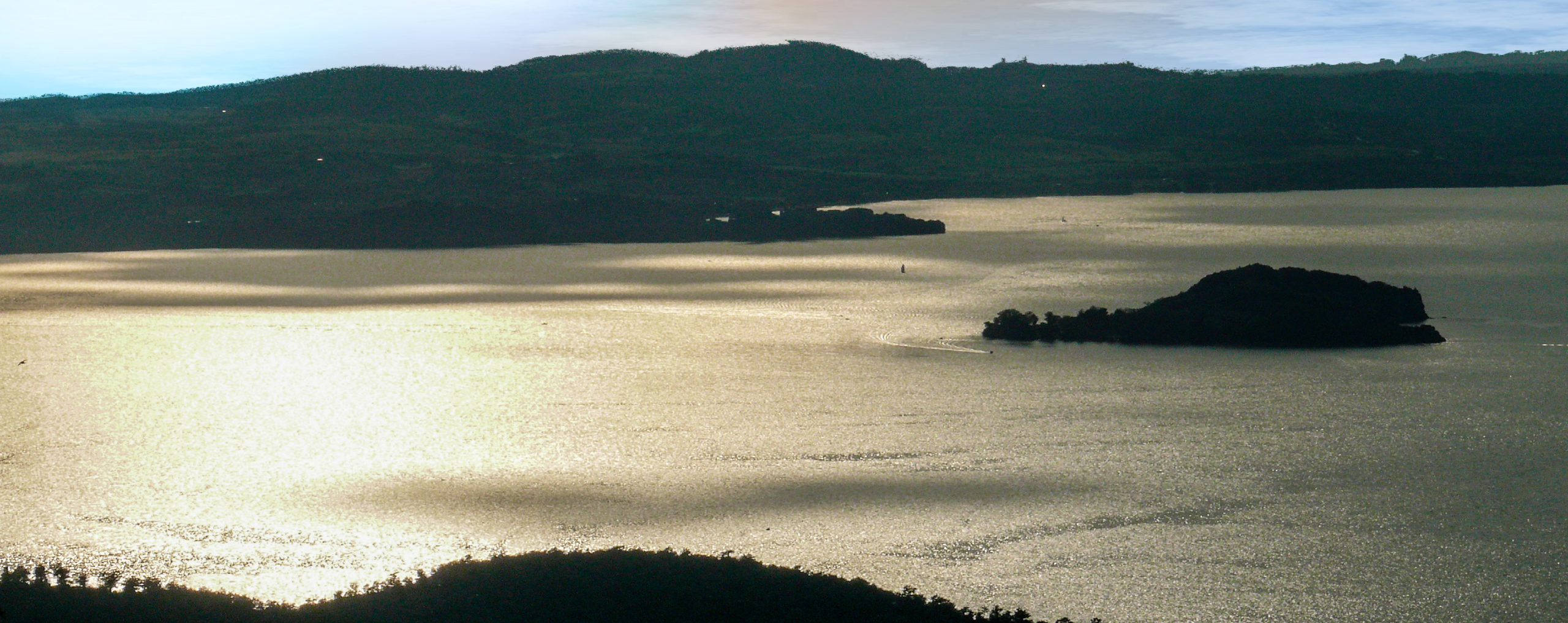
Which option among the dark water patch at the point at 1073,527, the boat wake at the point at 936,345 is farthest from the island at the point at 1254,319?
the dark water patch at the point at 1073,527

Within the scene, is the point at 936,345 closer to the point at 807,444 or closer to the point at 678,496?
the point at 807,444

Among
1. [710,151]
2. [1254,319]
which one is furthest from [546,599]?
[710,151]

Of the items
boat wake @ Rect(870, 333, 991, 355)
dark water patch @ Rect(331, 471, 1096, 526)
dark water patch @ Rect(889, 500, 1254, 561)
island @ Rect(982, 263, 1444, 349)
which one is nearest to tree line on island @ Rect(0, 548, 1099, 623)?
dark water patch @ Rect(889, 500, 1254, 561)

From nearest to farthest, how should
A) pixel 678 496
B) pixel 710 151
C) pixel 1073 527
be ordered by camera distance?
pixel 1073 527 → pixel 678 496 → pixel 710 151

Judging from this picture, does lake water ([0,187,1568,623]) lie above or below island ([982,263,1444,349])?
below

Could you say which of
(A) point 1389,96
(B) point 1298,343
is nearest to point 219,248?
(B) point 1298,343

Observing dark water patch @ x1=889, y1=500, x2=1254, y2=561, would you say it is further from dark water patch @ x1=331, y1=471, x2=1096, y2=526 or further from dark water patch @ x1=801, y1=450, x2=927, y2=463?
dark water patch @ x1=801, y1=450, x2=927, y2=463

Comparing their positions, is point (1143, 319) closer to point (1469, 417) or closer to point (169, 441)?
point (1469, 417)
